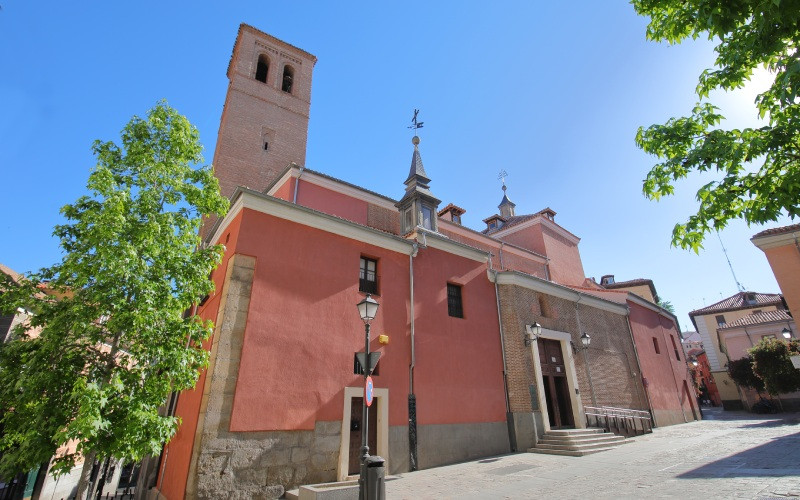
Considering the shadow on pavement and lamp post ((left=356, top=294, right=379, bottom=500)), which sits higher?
lamp post ((left=356, top=294, right=379, bottom=500))

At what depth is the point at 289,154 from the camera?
847 inches

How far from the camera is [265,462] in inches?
329

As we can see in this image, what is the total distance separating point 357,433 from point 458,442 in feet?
11.5

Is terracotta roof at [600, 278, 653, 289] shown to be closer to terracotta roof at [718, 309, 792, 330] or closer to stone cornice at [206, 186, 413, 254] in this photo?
terracotta roof at [718, 309, 792, 330]

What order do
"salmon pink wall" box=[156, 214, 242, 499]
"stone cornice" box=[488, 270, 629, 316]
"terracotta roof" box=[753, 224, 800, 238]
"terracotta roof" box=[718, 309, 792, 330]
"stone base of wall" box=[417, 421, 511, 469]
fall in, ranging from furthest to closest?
1. "terracotta roof" box=[718, 309, 792, 330]
2. "stone cornice" box=[488, 270, 629, 316]
3. "terracotta roof" box=[753, 224, 800, 238]
4. "stone base of wall" box=[417, 421, 511, 469]
5. "salmon pink wall" box=[156, 214, 242, 499]

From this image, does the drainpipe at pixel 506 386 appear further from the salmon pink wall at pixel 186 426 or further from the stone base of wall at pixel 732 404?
the stone base of wall at pixel 732 404

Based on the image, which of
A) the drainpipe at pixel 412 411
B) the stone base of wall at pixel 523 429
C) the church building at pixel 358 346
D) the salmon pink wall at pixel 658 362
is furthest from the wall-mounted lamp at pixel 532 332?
the salmon pink wall at pixel 658 362

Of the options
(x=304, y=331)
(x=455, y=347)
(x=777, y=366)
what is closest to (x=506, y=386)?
(x=455, y=347)

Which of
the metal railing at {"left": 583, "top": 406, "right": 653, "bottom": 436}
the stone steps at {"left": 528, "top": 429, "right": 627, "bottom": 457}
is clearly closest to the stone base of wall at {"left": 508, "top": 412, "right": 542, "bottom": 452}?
the stone steps at {"left": 528, "top": 429, "right": 627, "bottom": 457}

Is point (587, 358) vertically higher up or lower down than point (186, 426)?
higher up

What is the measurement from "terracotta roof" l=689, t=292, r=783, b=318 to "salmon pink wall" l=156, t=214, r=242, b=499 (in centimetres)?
4551

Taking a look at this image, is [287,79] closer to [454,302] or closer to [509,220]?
[509,220]

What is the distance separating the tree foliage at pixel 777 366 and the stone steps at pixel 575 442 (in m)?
17.6

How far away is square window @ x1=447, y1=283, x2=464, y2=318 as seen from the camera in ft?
45.0
